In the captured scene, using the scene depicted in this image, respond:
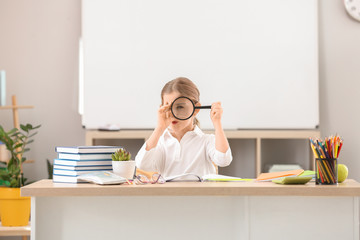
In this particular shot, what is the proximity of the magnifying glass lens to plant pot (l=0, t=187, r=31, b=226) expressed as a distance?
1.55 meters

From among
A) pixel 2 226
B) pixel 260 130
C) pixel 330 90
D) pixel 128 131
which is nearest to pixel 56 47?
pixel 128 131

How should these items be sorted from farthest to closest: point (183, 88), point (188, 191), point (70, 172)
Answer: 1. point (183, 88)
2. point (70, 172)
3. point (188, 191)

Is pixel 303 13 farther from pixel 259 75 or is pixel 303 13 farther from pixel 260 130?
pixel 260 130

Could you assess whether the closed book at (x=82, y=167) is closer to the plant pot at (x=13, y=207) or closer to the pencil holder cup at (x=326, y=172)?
the pencil holder cup at (x=326, y=172)

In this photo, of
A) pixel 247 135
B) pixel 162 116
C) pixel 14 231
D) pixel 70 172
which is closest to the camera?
pixel 70 172

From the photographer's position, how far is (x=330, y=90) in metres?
3.75

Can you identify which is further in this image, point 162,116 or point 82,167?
point 162,116

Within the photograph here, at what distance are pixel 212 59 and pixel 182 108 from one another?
167cm

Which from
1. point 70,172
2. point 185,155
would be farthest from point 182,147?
point 70,172

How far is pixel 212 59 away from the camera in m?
3.63

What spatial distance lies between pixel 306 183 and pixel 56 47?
2568 millimetres

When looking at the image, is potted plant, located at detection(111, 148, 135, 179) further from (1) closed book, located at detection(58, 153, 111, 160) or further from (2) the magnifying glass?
(2) the magnifying glass

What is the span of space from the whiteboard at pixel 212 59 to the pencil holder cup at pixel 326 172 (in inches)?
74.2

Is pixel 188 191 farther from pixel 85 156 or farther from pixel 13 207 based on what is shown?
pixel 13 207
